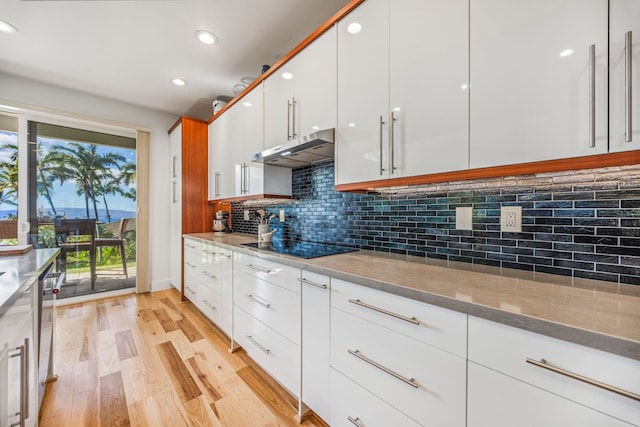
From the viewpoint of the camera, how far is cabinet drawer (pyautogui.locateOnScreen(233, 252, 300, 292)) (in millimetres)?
1432

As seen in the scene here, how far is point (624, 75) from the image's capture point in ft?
2.40

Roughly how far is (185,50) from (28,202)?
2.51 metres

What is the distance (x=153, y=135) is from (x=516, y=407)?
14.8 ft

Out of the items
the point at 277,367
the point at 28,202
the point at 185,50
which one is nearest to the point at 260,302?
the point at 277,367

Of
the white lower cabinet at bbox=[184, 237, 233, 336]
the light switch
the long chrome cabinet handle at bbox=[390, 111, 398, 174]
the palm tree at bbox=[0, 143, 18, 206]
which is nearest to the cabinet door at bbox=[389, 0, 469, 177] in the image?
the long chrome cabinet handle at bbox=[390, 111, 398, 174]

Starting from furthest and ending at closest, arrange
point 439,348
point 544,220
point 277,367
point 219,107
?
point 219,107 < point 277,367 < point 544,220 < point 439,348

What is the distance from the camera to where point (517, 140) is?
0.92 m

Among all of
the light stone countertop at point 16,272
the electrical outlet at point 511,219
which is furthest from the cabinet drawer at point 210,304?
the electrical outlet at point 511,219

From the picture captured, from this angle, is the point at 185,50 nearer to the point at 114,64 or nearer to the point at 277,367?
the point at 114,64

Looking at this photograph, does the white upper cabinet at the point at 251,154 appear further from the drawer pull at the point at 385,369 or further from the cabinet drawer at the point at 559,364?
the cabinet drawer at the point at 559,364

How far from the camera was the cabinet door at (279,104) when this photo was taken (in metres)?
1.90

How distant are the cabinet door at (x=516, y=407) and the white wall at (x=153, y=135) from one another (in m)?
4.07

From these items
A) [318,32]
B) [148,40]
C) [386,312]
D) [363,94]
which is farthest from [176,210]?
[386,312]

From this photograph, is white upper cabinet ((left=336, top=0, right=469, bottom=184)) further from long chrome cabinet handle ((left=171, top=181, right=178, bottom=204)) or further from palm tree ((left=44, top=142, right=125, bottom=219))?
palm tree ((left=44, top=142, right=125, bottom=219))
